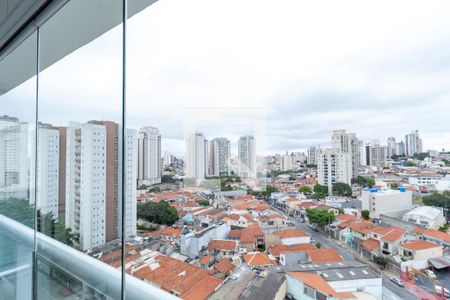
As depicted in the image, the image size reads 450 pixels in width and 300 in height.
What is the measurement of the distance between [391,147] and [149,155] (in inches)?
36.1

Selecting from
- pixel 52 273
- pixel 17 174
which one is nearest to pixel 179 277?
pixel 52 273

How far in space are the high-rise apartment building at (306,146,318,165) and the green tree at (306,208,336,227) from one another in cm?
16

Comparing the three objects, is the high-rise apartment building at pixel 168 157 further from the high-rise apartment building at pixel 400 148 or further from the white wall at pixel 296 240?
the high-rise apartment building at pixel 400 148

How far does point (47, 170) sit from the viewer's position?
1558 mm

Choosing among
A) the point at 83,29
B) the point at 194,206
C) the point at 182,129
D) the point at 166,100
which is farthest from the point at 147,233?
the point at 83,29

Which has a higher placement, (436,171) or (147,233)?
(436,171)

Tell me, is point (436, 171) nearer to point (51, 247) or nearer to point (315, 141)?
point (315, 141)

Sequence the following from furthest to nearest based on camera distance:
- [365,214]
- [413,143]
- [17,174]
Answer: [17,174]
[365,214]
[413,143]

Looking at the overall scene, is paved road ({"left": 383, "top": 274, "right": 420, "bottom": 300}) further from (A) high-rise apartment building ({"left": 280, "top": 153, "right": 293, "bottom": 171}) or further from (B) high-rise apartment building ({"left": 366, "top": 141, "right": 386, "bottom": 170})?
(A) high-rise apartment building ({"left": 280, "top": 153, "right": 293, "bottom": 171})

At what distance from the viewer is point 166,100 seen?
109 cm

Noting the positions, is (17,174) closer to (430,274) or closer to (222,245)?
(222,245)

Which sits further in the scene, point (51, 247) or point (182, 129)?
point (51, 247)

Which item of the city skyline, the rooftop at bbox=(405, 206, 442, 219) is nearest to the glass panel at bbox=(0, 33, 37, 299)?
the city skyline

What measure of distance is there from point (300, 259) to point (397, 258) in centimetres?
24
